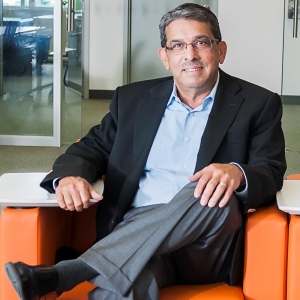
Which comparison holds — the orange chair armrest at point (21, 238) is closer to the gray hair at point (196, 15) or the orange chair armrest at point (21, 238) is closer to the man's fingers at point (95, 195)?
the man's fingers at point (95, 195)

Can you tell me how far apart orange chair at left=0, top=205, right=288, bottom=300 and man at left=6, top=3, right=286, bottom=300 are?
6 centimetres

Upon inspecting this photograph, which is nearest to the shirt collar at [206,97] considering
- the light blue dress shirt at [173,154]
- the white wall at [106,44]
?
the light blue dress shirt at [173,154]

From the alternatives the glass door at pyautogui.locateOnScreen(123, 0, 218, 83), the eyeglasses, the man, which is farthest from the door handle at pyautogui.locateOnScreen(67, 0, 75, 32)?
the eyeglasses

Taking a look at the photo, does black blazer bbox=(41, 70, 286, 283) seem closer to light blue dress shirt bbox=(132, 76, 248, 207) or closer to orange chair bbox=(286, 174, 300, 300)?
light blue dress shirt bbox=(132, 76, 248, 207)

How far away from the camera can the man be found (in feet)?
5.97

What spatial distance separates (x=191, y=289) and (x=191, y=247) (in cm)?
13

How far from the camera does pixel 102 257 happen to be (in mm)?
1816

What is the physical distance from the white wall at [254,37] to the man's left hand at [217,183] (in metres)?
5.48

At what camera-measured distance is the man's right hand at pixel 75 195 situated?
1952 millimetres

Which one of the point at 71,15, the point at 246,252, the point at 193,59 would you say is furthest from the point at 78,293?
the point at 71,15

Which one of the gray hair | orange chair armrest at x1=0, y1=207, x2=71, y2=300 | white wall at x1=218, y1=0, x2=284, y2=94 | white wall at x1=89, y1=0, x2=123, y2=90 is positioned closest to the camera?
orange chair armrest at x1=0, y1=207, x2=71, y2=300

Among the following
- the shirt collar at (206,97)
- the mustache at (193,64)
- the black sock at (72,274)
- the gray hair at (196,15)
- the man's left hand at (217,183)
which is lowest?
the black sock at (72,274)

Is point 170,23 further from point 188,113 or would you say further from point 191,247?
point 191,247

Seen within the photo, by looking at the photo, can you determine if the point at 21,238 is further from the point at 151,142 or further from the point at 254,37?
the point at 254,37
